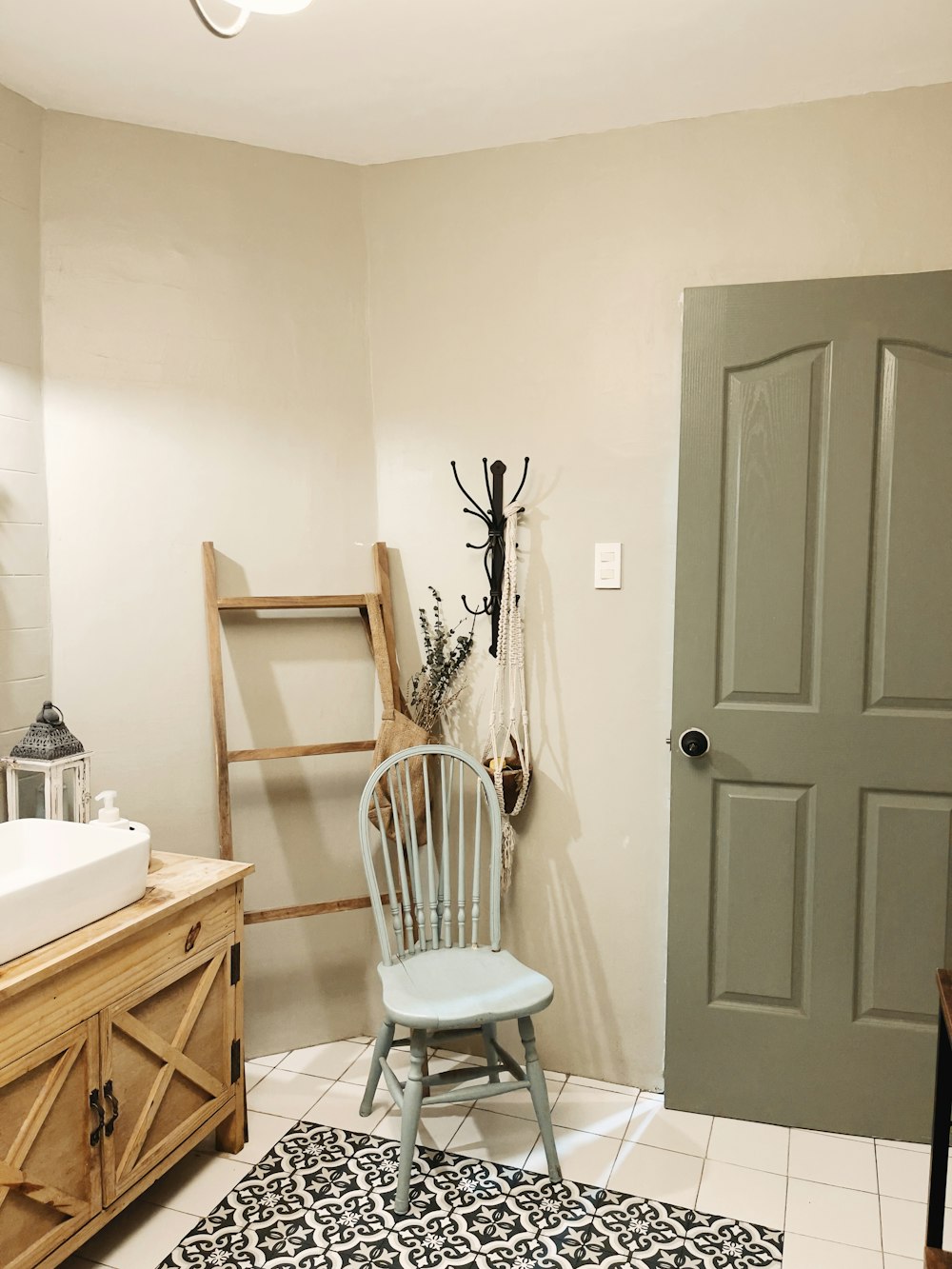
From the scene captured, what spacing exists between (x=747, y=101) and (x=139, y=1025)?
99.5 inches

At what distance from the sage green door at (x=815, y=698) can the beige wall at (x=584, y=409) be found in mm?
143

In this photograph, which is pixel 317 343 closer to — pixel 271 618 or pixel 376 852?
pixel 271 618

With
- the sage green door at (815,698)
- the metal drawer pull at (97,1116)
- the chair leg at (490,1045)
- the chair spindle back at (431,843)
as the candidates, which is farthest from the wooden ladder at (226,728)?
the sage green door at (815,698)

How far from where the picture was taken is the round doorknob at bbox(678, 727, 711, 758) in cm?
239

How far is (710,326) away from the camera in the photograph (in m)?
2.34

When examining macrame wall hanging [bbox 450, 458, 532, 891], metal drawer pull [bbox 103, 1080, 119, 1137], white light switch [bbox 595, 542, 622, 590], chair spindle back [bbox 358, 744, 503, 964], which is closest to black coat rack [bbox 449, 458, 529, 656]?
macrame wall hanging [bbox 450, 458, 532, 891]

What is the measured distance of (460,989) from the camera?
221cm

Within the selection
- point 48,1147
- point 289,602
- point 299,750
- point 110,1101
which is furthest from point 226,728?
point 48,1147

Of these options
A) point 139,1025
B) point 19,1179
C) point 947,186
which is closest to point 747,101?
point 947,186

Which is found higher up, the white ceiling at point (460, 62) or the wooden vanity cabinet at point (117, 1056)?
the white ceiling at point (460, 62)

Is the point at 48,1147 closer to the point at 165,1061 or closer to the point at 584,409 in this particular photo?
the point at 165,1061

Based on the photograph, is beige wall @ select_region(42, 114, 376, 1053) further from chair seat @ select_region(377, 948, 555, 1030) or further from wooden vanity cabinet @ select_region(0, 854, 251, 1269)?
chair seat @ select_region(377, 948, 555, 1030)

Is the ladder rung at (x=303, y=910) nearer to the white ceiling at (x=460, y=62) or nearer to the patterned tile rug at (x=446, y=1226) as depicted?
the patterned tile rug at (x=446, y=1226)

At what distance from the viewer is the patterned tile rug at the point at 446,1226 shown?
1957 mm
